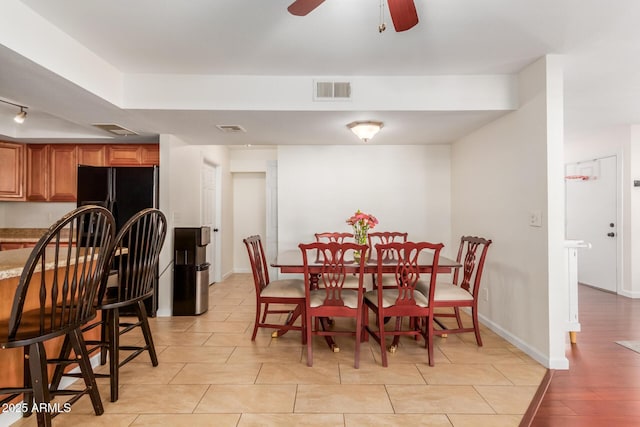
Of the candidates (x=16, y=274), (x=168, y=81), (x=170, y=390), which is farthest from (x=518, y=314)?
(x=168, y=81)

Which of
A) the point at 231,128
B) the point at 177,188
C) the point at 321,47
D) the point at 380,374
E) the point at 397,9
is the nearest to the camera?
the point at 397,9

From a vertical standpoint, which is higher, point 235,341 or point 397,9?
point 397,9

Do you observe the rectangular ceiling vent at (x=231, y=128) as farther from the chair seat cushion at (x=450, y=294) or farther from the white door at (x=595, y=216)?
the white door at (x=595, y=216)

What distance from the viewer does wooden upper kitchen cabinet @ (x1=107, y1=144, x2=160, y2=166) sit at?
464 cm

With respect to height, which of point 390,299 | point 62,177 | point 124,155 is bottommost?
point 390,299

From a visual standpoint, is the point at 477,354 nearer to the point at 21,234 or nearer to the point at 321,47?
the point at 321,47

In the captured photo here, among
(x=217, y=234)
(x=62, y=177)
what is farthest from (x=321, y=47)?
(x=217, y=234)

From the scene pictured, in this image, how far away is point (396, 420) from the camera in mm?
1977

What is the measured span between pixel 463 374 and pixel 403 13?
2.36 metres

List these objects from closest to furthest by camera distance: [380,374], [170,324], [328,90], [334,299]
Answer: [380,374], [334,299], [328,90], [170,324]

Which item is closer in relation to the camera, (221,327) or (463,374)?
(463,374)

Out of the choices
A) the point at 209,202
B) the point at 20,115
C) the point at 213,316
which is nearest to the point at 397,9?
the point at 213,316

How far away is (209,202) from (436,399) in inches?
179

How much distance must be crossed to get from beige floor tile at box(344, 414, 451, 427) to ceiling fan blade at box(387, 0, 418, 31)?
6.96ft
